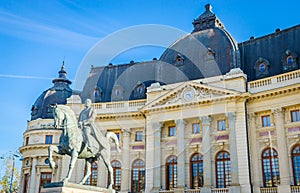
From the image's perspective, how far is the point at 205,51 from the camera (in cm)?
4150

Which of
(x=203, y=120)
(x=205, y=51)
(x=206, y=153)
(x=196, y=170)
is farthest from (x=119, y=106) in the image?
(x=206, y=153)

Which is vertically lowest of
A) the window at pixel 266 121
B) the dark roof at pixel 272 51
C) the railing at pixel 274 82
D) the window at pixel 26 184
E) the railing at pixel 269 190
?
the railing at pixel 269 190

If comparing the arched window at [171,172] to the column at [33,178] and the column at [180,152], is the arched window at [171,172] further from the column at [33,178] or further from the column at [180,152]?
the column at [33,178]

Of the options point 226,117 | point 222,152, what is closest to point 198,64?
point 226,117

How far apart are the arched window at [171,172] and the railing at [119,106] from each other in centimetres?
681

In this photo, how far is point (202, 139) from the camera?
3712 centimetres

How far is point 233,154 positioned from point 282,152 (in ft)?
13.8

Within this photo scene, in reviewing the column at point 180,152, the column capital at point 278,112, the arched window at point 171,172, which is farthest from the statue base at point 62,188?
the column capital at point 278,112

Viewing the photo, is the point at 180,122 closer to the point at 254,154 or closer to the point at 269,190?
the point at 254,154

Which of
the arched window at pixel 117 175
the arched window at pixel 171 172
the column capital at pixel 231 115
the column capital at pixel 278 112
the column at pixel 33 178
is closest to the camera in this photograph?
the column capital at pixel 278 112

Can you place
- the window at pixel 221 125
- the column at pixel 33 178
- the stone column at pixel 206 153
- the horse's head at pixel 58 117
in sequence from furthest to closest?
the column at pixel 33 178, the window at pixel 221 125, the stone column at pixel 206 153, the horse's head at pixel 58 117

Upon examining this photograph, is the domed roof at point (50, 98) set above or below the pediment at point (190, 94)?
above

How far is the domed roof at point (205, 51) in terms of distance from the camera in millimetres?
40031

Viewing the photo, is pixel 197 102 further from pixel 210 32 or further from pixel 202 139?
pixel 210 32
